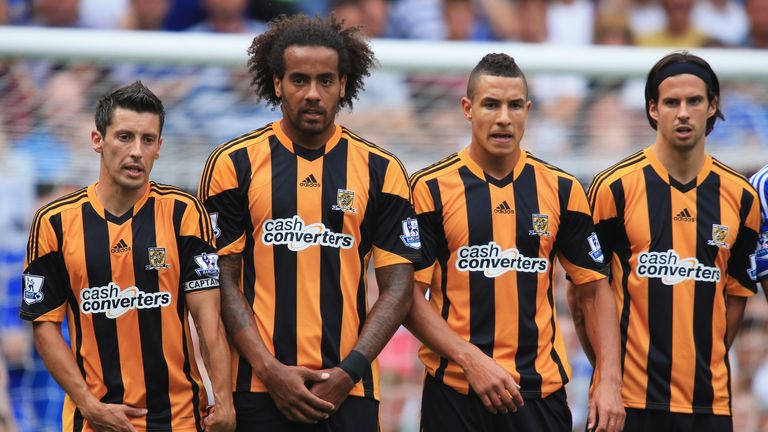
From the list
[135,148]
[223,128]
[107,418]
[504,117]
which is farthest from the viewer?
[223,128]

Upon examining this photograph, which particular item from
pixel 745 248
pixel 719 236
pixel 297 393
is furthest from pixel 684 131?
pixel 297 393

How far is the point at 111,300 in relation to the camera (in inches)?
173

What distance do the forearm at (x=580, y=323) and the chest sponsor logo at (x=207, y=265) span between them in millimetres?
1511

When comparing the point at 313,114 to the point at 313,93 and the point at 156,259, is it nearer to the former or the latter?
the point at 313,93

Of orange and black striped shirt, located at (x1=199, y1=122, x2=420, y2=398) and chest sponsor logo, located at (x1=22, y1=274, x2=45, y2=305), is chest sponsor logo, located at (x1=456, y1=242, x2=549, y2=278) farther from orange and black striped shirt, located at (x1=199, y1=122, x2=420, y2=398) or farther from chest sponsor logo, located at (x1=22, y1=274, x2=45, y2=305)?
chest sponsor logo, located at (x1=22, y1=274, x2=45, y2=305)

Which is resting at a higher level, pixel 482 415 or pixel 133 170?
pixel 133 170

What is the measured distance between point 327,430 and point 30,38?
2791 mm

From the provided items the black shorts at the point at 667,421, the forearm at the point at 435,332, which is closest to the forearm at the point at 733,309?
the black shorts at the point at 667,421

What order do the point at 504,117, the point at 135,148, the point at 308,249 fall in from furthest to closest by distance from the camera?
the point at 504,117 < the point at 308,249 < the point at 135,148

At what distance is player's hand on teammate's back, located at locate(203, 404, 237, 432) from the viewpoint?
173 inches

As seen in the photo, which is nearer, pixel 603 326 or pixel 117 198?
pixel 117 198

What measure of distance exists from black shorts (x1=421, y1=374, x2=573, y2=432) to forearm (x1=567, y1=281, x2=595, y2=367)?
0.27 metres

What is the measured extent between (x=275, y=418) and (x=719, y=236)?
194 cm

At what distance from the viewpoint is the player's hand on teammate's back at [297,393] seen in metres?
4.40
